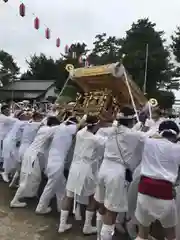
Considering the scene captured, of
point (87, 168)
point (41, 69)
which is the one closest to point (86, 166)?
point (87, 168)

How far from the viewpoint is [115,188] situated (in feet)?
12.9

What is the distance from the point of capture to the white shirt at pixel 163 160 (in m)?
3.44

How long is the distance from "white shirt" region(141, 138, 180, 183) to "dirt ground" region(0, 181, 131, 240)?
1.56 m

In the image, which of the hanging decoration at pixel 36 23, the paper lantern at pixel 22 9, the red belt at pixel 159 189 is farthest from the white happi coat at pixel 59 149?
the hanging decoration at pixel 36 23

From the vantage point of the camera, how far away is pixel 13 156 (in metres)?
7.11

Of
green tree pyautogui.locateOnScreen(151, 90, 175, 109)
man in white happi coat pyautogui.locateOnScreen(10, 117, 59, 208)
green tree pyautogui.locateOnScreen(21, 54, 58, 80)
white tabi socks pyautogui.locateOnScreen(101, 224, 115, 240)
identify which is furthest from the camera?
green tree pyautogui.locateOnScreen(21, 54, 58, 80)

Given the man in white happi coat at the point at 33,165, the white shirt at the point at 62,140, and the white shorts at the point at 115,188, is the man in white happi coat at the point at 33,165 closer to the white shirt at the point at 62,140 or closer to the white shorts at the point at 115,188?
the white shirt at the point at 62,140

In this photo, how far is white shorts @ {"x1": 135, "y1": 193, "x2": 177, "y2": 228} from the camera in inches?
134

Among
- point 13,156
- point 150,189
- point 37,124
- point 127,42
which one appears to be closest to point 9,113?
point 13,156

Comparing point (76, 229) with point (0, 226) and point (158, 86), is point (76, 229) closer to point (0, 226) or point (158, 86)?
point (0, 226)

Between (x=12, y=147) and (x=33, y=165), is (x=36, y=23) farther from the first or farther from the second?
(x=33, y=165)

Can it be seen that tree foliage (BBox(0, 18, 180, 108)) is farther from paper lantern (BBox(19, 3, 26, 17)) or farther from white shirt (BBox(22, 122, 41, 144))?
white shirt (BBox(22, 122, 41, 144))

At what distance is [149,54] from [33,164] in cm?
1523

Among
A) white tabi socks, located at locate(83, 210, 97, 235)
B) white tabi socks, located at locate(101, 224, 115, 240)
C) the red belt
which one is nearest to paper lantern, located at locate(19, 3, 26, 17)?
white tabi socks, located at locate(83, 210, 97, 235)
